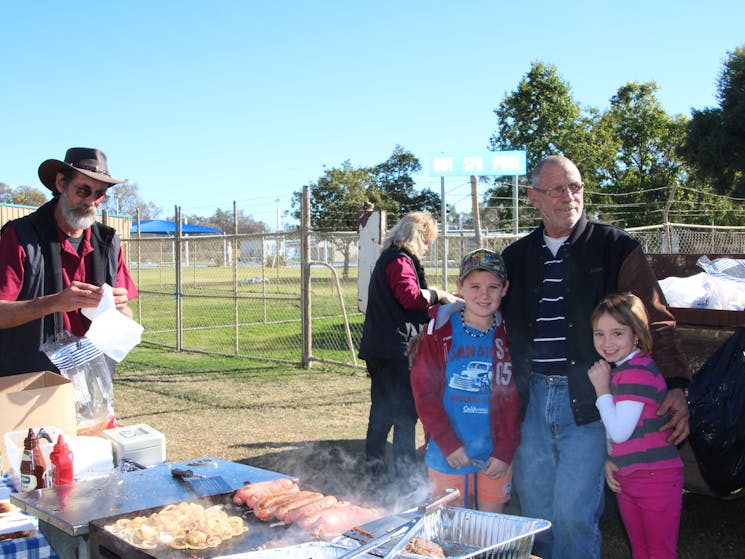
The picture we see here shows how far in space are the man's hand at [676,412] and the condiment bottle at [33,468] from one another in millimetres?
2686

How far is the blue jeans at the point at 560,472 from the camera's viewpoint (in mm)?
2857

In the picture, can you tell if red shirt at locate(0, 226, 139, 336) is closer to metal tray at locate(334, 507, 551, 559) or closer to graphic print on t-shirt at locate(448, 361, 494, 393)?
graphic print on t-shirt at locate(448, 361, 494, 393)

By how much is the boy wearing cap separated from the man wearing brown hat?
1.80 metres

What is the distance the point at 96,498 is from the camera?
8.70 feet

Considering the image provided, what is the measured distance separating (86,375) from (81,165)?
119 centimetres

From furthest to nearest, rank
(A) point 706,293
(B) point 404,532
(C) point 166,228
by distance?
1. (C) point 166,228
2. (A) point 706,293
3. (B) point 404,532

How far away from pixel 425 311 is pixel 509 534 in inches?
120

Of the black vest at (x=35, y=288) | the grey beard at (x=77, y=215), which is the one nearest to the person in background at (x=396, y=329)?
the grey beard at (x=77, y=215)

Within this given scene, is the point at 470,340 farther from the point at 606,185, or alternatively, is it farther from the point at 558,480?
the point at 606,185

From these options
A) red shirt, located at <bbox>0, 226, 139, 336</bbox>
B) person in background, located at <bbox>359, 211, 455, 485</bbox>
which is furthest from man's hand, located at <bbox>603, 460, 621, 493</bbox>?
red shirt, located at <bbox>0, 226, 139, 336</bbox>

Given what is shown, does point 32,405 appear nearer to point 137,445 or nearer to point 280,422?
point 137,445

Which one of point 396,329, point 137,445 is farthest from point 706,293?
point 137,445

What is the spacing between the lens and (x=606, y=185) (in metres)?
34.4

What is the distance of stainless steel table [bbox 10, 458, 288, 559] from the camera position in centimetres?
244
